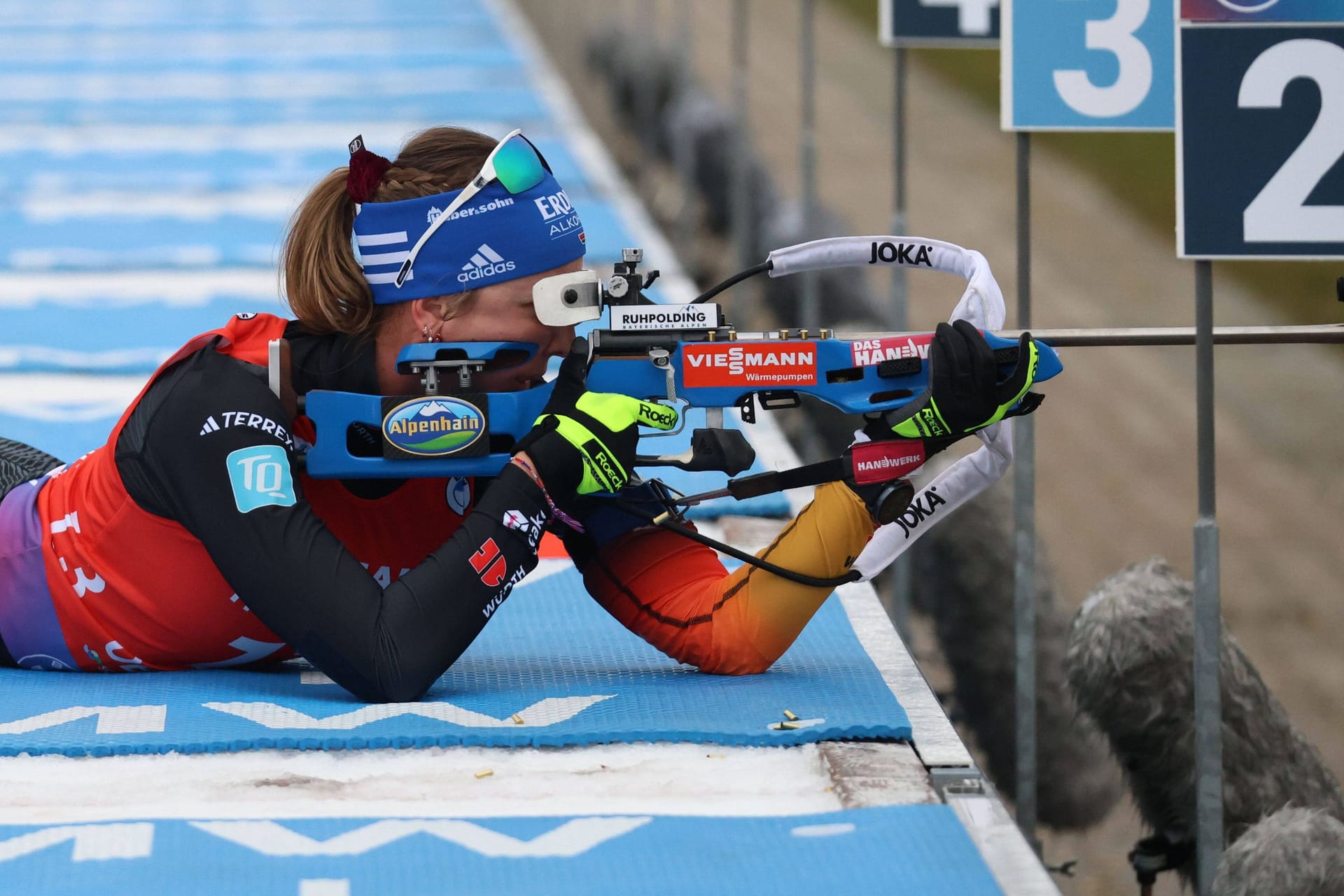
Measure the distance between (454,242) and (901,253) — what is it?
1.99 feet

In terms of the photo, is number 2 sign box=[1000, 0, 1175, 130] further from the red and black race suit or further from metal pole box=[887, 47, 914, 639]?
the red and black race suit

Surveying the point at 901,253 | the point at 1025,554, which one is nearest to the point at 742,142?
the point at 1025,554

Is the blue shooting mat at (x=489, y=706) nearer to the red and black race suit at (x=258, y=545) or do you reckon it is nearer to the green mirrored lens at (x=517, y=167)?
the red and black race suit at (x=258, y=545)

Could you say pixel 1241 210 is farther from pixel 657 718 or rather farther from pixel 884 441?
pixel 657 718

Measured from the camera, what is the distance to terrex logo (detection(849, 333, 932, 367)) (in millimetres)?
2359

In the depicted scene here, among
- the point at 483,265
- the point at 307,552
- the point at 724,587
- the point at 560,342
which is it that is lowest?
the point at 724,587

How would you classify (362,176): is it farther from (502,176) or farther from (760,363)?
(760,363)

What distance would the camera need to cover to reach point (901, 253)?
2539 millimetres

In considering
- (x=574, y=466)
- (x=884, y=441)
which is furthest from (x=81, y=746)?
(x=884, y=441)

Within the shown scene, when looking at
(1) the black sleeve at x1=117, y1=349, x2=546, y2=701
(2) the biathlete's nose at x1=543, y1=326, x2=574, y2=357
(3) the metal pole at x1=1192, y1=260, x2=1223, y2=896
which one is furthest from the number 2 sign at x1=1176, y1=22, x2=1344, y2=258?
(1) the black sleeve at x1=117, y1=349, x2=546, y2=701

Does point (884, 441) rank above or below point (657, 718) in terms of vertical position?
above

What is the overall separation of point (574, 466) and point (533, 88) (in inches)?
285

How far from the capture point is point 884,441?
7.71ft

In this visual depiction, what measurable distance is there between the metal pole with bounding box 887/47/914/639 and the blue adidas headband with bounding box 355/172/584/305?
1.40 metres
